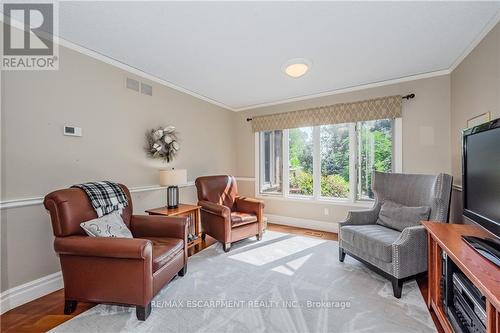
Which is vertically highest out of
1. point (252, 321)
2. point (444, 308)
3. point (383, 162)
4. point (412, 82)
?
point (412, 82)

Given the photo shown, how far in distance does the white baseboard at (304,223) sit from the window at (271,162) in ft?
1.82

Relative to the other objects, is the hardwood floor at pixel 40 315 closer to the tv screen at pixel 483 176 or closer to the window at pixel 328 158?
the tv screen at pixel 483 176

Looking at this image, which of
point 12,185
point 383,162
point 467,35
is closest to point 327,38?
point 467,35

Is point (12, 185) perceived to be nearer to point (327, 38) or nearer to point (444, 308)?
point (327, 38)

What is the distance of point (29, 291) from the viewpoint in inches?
77.6

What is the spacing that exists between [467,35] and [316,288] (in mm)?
2879

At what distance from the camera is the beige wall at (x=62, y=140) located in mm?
1920

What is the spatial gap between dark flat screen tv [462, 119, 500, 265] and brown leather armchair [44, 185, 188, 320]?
220cm

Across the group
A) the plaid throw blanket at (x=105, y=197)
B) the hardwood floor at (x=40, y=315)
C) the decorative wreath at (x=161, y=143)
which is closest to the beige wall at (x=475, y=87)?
the hardwood floor at (x=40, y=315)

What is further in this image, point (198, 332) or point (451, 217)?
point (451, 217)

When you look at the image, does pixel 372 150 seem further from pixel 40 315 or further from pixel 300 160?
pixel 40 315

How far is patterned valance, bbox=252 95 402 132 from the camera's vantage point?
131 inches

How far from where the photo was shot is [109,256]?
5.42 feet

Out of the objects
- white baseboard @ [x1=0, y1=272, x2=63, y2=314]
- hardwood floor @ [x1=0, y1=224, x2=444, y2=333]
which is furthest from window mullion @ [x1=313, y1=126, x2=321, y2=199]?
white baseboard @ [x1=0, y1=272, x2=63, y2=314]
